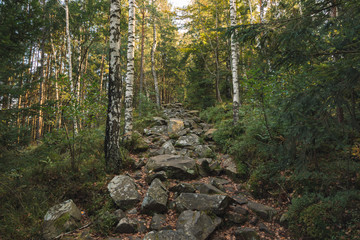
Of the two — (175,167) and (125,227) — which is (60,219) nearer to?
(125,227)

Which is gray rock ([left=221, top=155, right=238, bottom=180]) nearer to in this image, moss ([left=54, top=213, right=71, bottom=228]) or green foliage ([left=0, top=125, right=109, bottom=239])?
green foliage ([left=0, top=125, right=109, bottom=239])

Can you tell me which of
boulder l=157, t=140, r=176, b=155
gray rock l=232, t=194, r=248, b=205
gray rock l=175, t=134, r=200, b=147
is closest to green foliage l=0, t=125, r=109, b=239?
boulder l=157, t=140, r=176, b=155

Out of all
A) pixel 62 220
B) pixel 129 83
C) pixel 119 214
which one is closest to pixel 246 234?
pixel 119 214

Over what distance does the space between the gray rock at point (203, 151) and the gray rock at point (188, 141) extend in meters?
0.66

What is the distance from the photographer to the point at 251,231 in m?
4.01

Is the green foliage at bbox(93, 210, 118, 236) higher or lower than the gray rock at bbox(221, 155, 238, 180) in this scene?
lower

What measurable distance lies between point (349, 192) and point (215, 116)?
9.88 metres

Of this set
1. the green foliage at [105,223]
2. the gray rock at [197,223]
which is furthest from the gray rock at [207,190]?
the green foliage at [105,223]

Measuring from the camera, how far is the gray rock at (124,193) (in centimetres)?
477

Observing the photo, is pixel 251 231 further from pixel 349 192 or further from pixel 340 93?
pixel 340 93

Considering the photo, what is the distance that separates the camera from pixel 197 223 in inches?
156

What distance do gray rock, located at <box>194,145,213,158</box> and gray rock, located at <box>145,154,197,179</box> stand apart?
1.47 metres

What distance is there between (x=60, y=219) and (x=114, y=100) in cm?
385

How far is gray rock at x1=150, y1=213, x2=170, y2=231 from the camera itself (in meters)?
4.11
